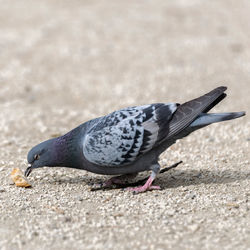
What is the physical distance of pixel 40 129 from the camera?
8.23 m

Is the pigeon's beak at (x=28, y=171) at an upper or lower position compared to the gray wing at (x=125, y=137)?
lower

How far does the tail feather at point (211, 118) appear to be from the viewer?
560 centimetres

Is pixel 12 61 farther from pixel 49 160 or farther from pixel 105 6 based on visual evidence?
pixel 49 160

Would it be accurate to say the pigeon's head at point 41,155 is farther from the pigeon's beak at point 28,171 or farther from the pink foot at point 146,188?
the pink foot at point 146,188

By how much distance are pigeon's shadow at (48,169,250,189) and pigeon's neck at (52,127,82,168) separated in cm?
41

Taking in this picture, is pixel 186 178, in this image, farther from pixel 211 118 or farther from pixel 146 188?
pixel 211 118

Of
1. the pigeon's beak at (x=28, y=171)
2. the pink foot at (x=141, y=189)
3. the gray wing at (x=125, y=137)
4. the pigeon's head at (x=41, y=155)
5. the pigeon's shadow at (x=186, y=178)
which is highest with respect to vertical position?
the gray wing at (x=125, y=137)

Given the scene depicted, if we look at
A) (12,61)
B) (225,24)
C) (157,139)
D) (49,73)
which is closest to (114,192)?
(157,139)

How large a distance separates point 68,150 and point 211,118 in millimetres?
1657

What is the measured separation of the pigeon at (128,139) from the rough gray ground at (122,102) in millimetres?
322

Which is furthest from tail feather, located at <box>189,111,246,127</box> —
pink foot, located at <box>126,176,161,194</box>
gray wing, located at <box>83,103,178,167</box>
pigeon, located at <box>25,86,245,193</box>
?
pink foot, located at <box>126,176,161,194</box>

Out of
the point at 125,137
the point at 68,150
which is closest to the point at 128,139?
the point at 125,137

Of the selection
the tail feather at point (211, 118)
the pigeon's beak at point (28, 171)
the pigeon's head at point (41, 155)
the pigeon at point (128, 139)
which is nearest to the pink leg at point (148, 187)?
the pigeon at point (128, 139)

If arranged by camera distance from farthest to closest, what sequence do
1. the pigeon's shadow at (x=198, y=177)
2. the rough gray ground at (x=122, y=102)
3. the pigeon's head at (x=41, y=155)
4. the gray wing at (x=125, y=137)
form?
the pigeon's shadow at (x=198, y=177) → the pigeon's head at (x=41, y=155) → the gray wing at (x=125, y=137) → the rough gray ground at (x=122, y=102)
